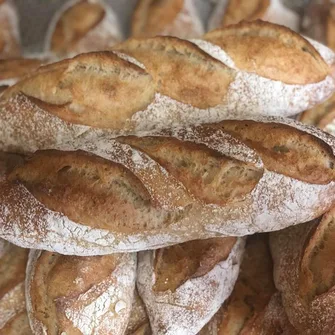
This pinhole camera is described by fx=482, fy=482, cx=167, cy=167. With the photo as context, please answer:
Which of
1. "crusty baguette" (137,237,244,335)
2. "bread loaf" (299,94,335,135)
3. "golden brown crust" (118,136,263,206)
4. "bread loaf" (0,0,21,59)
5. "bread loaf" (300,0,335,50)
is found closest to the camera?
"golden brown crust" (118,136,263,206)

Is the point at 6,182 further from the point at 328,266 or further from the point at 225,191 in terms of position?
the point at 328,266

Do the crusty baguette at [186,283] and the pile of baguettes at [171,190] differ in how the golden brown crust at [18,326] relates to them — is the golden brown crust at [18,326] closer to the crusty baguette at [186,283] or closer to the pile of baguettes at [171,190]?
the pile of baguettes at [171,190]

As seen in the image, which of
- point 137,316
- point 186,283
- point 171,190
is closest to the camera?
point 171,190

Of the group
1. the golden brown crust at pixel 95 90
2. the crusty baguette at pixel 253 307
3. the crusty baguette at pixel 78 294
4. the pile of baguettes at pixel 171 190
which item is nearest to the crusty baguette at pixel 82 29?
the pile of baguettes at pixel 171 190

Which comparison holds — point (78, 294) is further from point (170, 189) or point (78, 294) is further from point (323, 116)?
point (323, 116)

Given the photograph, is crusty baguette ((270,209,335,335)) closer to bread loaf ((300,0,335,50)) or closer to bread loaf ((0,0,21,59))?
bread loaf ((300,0,335,50))

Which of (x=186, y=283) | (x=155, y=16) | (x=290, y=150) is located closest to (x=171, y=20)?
(x=155, y=16)

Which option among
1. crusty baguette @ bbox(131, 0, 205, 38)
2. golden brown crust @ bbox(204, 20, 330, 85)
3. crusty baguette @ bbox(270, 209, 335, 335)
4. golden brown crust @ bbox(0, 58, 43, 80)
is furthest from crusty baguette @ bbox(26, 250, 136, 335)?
crusty baguette @ bbox(131, 0, 205, 38)
